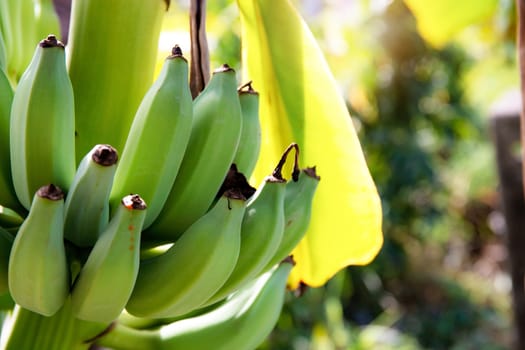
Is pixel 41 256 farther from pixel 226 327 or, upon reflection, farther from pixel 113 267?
pixel 226 327

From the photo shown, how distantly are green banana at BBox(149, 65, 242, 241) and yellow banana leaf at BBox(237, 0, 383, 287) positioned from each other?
0.09 metres

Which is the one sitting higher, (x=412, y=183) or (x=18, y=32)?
(x=18, y=32)

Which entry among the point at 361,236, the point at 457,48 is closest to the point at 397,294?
the point at 457,48

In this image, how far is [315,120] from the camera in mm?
505

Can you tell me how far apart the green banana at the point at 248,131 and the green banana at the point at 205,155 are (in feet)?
0.13

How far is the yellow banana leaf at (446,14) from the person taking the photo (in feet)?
2.04

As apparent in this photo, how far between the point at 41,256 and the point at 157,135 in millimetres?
93

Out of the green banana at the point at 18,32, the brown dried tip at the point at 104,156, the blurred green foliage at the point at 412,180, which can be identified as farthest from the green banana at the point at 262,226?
the blurred green foliage at the point at 412,180

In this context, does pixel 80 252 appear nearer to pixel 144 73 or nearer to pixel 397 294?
pixel 144 73

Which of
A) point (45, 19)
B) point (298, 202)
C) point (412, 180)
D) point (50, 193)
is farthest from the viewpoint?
point (412, 180)

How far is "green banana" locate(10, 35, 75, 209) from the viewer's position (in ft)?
1.23

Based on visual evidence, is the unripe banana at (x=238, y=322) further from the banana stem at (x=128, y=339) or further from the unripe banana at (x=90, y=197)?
the unripe banana at (x=90, y=197)

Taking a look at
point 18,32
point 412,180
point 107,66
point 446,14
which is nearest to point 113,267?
point 107,66

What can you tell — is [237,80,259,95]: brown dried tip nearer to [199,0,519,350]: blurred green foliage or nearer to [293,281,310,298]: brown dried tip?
[293,281,310,298]: brown dried tip
